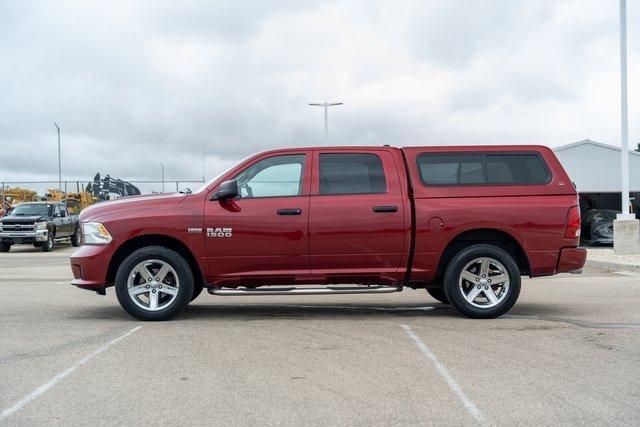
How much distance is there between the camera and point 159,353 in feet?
21.3

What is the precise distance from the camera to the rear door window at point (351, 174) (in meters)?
8.38

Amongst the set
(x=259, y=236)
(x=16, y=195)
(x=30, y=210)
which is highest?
(x=16, y=195)

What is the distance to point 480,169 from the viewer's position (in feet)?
28.0

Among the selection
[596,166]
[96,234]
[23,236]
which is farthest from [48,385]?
[596,166]

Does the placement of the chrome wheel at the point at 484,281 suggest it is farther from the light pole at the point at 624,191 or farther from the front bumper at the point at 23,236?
the front bumper at the point at 23,236

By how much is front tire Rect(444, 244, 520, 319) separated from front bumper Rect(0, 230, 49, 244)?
860 inches

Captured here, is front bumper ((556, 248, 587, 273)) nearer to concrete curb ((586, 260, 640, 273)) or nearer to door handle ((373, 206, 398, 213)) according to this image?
door handle ((373, 206, 398, 213))

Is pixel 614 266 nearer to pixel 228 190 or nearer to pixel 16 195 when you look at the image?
pixel 228 190

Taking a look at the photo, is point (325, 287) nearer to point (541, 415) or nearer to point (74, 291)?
point (541, 415)

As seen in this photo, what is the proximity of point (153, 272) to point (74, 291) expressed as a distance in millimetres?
3859

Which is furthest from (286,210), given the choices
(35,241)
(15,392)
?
(35,241)

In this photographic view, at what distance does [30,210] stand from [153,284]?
21.7 m

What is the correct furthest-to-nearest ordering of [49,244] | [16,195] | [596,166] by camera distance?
1. [16,195]
2. [596,166]
3. [49,244]

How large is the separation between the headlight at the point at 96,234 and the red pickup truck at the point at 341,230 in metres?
0.01
